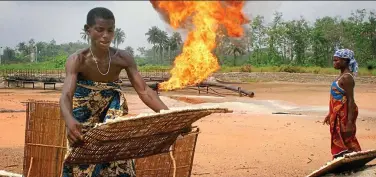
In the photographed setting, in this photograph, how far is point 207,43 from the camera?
6.61m

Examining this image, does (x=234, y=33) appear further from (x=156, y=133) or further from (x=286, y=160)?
(x=156, y=133)

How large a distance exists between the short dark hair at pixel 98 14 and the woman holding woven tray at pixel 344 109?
2843 mm

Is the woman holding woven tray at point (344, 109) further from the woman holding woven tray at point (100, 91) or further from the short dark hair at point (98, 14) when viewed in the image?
the short dark hair at point (98, 14)

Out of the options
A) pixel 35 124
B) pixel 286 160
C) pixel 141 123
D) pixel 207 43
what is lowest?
pixel 286 160

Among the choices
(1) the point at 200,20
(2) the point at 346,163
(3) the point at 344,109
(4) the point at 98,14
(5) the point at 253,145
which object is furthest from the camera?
(5) the point at 253,145

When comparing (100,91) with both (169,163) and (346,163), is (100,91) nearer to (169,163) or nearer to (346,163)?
(169,163)

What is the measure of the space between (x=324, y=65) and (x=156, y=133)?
51650 millimetres

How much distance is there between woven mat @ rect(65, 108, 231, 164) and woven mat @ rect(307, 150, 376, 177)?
1522 mm

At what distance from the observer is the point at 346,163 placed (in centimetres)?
412

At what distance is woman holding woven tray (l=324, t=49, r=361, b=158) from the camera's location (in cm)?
498

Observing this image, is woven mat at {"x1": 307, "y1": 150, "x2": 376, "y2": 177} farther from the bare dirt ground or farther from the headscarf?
the bare dirt ground

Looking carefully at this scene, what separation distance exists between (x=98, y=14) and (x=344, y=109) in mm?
2967

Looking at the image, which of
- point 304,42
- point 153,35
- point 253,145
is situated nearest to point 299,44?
point 304,42

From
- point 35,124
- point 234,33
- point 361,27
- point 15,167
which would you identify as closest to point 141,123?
point 35,124
